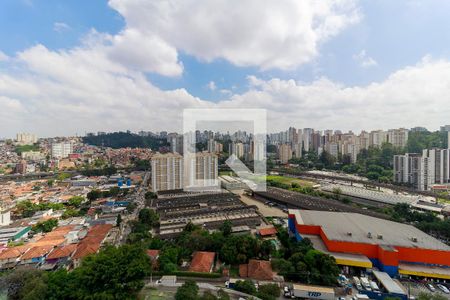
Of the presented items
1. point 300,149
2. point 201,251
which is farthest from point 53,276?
point 300,149

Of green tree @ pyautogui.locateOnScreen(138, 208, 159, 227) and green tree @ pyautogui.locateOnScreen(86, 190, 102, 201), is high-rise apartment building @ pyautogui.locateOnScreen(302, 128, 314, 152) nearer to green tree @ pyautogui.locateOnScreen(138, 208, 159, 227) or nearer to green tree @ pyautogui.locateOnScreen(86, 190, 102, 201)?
green tree @ pyautogui.locateOnScreen(138, 208, 159, 227)

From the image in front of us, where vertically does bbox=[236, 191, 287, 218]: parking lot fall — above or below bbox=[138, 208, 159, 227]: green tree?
below

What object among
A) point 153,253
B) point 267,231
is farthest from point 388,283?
point 153,253

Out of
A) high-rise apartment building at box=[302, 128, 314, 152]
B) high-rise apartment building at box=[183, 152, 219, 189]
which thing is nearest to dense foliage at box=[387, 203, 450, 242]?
high-rise apartment building at box=[183, 152, 219, 189]

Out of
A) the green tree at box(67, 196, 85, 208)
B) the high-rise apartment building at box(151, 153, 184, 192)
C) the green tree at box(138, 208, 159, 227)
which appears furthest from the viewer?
the high-rise apartment building at box(151, 153, 184, 192)

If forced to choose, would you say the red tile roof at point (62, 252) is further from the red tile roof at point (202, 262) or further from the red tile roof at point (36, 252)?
the red tile roof at point (202, 262)

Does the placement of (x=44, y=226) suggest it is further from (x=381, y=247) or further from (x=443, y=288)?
(x=443, y=288)
